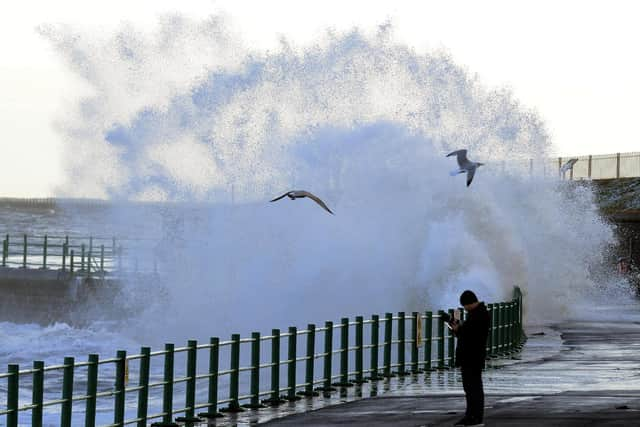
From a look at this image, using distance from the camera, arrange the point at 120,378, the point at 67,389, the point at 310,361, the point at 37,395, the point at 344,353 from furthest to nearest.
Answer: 1. the point at 344,353
2. the point at 310,361
3. the point at 120,378
4. the point at 67,389
5. the point at 37,395

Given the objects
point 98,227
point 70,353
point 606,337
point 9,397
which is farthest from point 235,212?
point 98,227

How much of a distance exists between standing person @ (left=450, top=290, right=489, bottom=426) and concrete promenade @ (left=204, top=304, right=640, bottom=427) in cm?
39

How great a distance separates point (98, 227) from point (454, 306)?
5250 inches

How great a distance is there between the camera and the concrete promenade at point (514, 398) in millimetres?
17016

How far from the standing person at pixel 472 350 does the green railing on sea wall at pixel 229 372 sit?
10.6 feet

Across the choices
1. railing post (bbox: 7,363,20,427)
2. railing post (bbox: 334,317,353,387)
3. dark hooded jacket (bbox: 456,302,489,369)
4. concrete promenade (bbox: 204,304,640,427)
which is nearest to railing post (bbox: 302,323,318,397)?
concrete promenade (bbox: 204,304,640,427)

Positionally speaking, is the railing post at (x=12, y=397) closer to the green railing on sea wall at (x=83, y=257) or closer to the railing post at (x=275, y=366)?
the railing post at (x=275, y=366)

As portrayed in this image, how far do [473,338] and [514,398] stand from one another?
4.24m

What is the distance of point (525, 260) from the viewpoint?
48.4 m

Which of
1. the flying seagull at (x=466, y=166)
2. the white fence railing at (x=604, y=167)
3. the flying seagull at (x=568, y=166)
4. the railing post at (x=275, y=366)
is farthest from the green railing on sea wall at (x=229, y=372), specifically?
the white fence railing at (x=604, y=167)

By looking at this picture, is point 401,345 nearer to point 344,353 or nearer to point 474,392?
point 344,353

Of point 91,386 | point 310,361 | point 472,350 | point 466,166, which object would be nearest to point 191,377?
point 91,386

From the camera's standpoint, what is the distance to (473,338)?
15.7m

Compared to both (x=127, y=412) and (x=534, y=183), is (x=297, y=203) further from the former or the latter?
(x=127, y=412)
